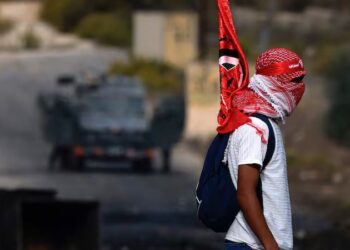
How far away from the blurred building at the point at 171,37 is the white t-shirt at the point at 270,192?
3482cm

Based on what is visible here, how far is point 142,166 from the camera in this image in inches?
1096

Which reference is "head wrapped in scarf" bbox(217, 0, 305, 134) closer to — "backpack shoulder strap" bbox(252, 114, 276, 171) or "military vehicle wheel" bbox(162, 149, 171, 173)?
"backpack shoulder strap" bbox(252, 114, 276, 171)

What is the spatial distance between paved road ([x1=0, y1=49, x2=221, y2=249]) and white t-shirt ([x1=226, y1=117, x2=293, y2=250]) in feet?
35.6

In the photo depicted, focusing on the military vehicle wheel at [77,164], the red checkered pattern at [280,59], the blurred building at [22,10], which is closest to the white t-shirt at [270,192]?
the red checkered pattern at [280,59]

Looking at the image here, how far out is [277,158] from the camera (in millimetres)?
4992

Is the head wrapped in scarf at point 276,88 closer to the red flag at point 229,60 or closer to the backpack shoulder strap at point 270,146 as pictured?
the backpack shoulder strap at point 270,146

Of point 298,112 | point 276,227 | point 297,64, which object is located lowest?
point 298,112

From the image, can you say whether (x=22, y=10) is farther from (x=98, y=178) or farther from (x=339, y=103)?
(x=98, y=178)

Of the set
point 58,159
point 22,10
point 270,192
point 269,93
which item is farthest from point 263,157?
point 22,10

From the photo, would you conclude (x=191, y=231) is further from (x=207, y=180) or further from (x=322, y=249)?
(x=207, y=180)

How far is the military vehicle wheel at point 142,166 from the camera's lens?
2755 centimetres

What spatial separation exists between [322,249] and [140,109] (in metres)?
12.4

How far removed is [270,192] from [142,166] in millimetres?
22894

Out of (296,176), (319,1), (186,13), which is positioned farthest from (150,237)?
(319,1)
